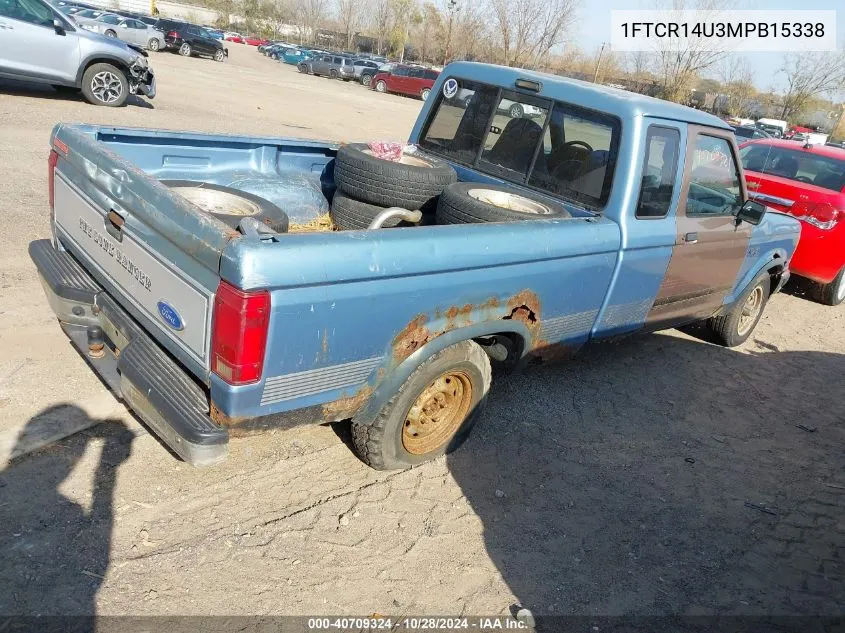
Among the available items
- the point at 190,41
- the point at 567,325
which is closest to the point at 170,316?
the point at 567,325

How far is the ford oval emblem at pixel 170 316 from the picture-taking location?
108 inches

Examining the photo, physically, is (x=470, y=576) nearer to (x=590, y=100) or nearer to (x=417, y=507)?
(x=417, y=507)

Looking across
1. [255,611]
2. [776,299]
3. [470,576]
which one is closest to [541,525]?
[470,576]

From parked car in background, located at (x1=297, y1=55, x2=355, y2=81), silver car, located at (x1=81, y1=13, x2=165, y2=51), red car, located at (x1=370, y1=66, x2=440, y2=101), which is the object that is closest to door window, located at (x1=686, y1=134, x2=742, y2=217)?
silver car, located at (x1=81, y1=13, x2=165, y2=51)

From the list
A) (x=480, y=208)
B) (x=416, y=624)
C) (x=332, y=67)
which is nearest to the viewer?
(x=416, y=624)

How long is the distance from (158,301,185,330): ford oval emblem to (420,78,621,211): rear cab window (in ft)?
8.18

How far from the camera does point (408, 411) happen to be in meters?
3.37

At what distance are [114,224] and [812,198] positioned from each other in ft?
23.2

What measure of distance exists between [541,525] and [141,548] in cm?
187

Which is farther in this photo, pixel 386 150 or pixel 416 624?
pixel 386 150

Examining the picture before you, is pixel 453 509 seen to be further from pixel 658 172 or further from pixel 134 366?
pixel 658 172

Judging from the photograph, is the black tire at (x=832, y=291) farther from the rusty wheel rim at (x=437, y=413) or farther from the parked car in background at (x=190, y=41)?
the parked car in background at (x=190, y=41)

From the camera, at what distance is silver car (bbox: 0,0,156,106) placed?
1074 cm

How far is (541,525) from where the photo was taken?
3.48m
